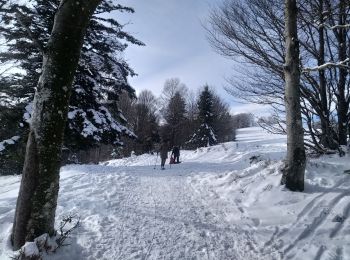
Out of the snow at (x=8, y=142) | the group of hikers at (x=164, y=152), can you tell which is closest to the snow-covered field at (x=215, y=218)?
the snow at (x=8, y=142)

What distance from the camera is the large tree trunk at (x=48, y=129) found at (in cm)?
404

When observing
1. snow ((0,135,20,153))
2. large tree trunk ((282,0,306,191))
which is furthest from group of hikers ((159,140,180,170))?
large tree trunk ((282,0,306,191))

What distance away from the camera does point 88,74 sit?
599 inches

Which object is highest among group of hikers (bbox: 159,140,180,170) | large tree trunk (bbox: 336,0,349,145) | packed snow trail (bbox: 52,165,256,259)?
large tree trunk (bbox: 336,0,349,145)

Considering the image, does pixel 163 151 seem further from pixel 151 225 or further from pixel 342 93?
pixel 151 225

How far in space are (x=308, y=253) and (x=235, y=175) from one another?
17.1 feet

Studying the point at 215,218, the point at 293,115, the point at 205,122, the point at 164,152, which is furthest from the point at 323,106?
the point at 205,122

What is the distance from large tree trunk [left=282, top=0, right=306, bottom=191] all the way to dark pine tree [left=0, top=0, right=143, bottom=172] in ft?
29.4

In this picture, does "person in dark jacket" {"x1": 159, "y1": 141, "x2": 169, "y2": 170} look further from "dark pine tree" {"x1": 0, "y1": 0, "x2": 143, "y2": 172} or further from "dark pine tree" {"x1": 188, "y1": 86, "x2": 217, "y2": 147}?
"dark pine tree" {"x1": 188, "y1": 86, "x2": 217, "y2": 147}

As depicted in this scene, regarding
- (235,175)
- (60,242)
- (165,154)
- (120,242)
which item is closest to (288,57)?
(235,175)

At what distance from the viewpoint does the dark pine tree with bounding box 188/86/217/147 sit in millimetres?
43219

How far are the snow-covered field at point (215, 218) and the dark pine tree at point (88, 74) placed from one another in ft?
15.5

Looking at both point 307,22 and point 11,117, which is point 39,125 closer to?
point 307,22

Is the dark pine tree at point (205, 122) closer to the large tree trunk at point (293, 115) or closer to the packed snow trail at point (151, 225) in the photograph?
the packed snow trail at point (151, 225)
